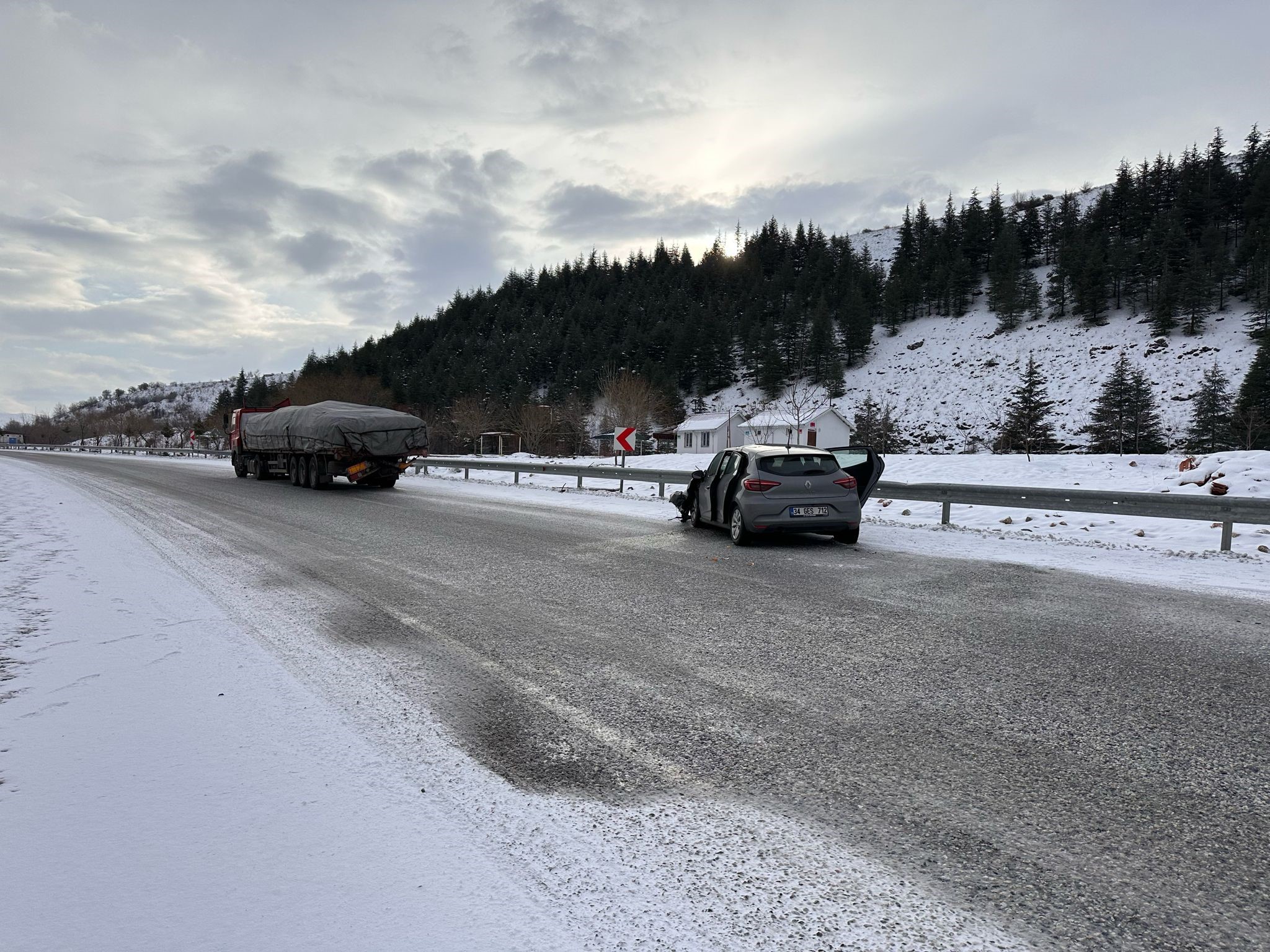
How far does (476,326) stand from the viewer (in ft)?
481

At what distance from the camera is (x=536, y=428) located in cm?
7506

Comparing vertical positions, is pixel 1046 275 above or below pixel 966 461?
above

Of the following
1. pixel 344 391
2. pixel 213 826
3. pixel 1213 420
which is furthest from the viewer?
pixel 344 391

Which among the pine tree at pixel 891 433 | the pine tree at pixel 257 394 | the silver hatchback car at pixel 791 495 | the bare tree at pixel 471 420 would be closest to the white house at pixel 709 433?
the pine tree at pixel 891 433

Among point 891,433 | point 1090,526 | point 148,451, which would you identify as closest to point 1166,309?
point 891,433

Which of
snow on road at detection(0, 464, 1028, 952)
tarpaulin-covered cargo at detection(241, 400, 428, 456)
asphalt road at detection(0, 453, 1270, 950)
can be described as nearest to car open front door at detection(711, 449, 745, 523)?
asphalt road at detection(0, 453, 1270, 950)

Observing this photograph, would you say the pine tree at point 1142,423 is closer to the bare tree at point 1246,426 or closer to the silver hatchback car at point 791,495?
the bare tree at point 1246,426

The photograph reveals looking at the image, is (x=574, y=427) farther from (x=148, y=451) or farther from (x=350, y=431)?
(x=350, y=431)

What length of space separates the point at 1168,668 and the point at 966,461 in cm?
2905

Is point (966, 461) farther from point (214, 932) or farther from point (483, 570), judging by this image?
point (214, 932)

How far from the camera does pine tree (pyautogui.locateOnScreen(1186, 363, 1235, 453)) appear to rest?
52100 millimetres

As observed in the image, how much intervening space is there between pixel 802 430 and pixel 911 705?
72.2 m

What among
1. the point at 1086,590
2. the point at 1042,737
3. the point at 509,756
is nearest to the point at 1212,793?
the point at 1042,737

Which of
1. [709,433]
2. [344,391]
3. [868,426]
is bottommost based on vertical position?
[709,433]
